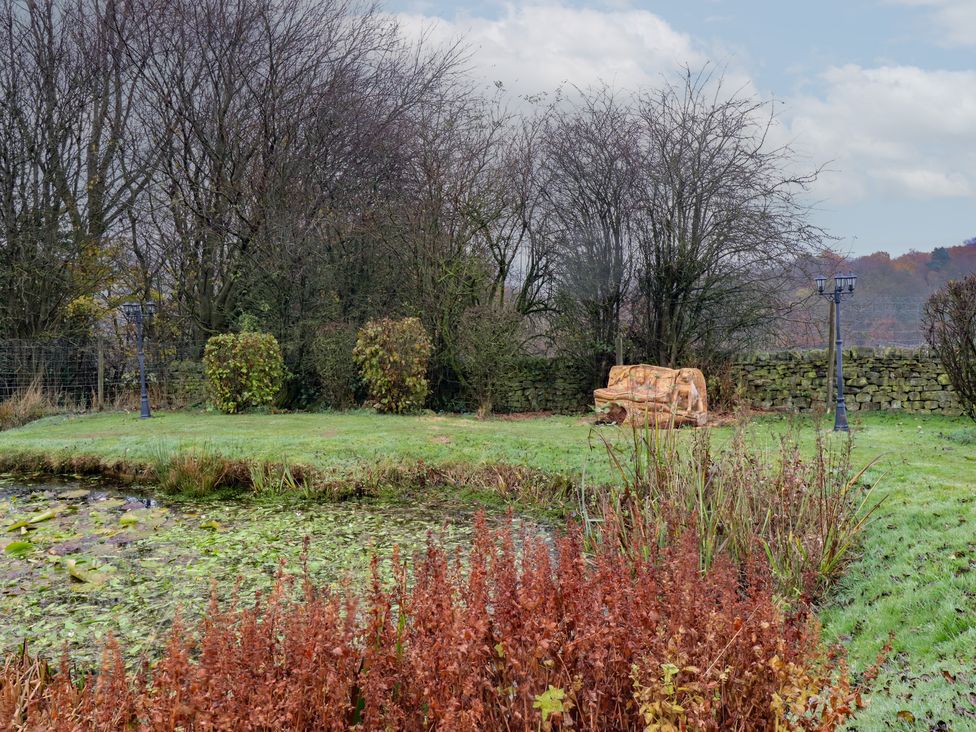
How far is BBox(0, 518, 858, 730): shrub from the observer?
2135 mm

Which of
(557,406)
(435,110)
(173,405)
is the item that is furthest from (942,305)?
(173,405)

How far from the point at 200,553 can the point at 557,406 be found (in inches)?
436

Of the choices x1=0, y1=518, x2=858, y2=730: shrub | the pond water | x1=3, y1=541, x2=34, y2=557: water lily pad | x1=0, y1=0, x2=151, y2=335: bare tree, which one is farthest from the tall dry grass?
x1=0, y1=0, x2=151, y2=335: bare tree

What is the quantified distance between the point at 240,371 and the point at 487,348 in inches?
191

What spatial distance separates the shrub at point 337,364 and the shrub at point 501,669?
479 inches

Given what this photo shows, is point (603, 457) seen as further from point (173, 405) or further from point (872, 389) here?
point (173, 405)

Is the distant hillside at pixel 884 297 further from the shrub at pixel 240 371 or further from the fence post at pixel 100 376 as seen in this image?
the fence post at pixel 100 376

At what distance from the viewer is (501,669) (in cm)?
241

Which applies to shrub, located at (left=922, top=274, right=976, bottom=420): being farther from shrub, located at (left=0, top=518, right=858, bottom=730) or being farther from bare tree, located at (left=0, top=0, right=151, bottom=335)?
bare tree, located at (left=0, top=0, right=151, bottom=335)

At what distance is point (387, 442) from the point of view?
947 centimetres

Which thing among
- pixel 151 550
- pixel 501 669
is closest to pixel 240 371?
pixel 151 550

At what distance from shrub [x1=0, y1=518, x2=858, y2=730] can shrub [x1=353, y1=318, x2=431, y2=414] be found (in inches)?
446

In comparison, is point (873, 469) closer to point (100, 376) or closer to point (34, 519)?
point (34, 519)

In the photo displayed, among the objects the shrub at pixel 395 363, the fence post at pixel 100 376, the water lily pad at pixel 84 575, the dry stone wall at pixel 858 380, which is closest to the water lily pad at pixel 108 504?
the water lily pad at pixel 84 575
